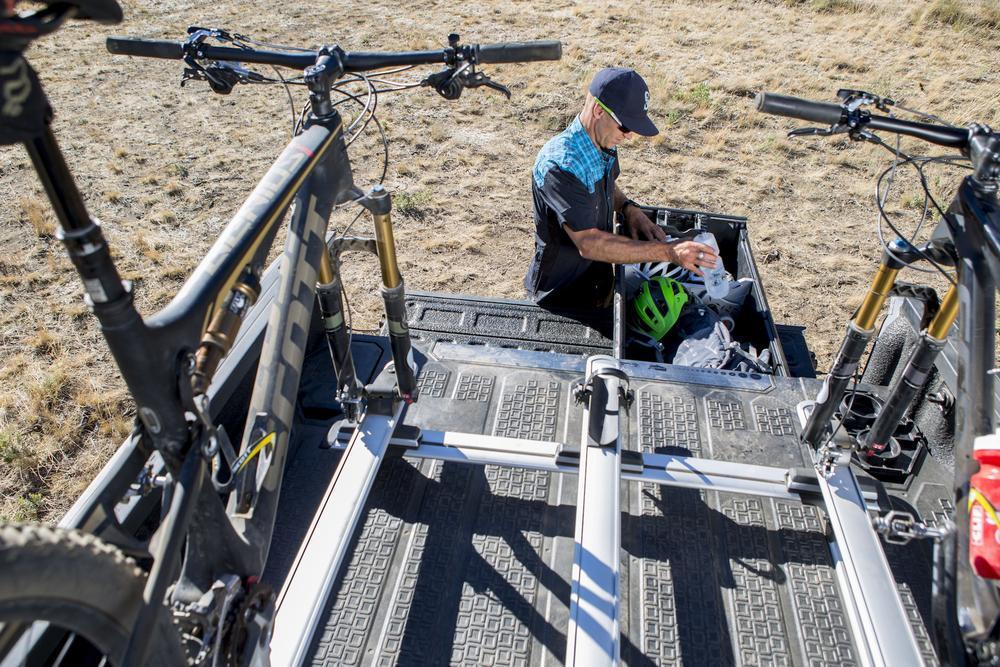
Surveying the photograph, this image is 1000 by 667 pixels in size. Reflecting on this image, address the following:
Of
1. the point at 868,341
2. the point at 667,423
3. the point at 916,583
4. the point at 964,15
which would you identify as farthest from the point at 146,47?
the point at 964,15

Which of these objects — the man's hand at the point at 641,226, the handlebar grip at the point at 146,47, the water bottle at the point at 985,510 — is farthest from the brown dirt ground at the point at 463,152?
the water bottle at the point at 985,510

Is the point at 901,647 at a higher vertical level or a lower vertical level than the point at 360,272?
lower

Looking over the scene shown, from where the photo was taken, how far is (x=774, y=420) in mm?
3178

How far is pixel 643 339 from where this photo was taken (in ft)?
12.8

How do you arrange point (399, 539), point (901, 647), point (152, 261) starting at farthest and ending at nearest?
point (152, 261) → point (399, 539) → point (901, 647)

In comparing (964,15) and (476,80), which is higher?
(964,15)

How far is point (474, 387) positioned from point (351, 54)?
1.67 metres

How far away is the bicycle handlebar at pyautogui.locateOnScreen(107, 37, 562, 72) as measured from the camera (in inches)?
90.7

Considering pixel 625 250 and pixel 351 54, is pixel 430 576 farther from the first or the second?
pixel 625 250

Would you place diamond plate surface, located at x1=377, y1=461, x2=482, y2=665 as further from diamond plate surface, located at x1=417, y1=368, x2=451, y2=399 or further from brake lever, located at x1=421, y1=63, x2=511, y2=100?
brake lever, located at x1=421, y1=63, x2=511, y2=100

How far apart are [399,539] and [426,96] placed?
25.6 ft

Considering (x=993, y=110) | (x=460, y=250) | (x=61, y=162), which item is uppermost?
(x=993, y=110)

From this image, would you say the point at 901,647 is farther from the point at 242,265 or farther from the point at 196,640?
the point at 242,265

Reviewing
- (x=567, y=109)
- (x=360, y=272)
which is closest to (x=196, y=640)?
(x=360, y=272)
